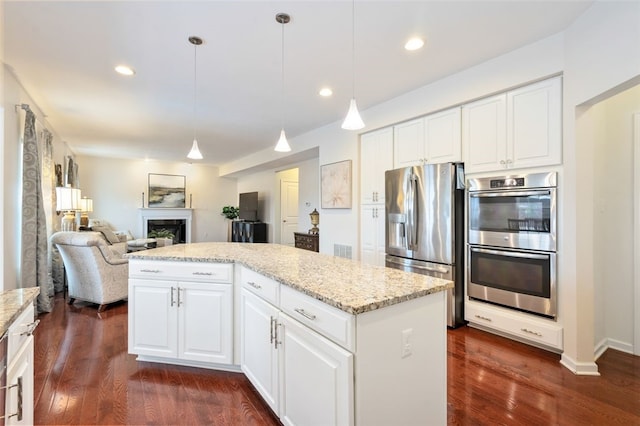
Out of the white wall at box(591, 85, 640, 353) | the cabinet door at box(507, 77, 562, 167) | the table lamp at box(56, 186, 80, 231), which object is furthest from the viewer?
the table lamp at box(56, 186, 80, 231)

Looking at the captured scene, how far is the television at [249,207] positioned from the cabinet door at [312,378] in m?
7.02

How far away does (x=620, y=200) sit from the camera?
8.61 ft

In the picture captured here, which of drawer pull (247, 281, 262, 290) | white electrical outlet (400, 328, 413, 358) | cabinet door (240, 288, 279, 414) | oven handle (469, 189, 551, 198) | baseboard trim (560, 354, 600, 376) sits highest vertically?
oven handle (469, 189, 551, 198)

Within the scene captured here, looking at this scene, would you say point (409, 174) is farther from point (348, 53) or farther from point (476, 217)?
point (348, 53)

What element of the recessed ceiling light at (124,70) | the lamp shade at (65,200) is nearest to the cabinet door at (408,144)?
the recessed ceiling light at (124,70)

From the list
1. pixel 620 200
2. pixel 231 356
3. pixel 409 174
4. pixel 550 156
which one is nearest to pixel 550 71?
pixel 550 156

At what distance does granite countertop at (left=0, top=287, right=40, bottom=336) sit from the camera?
1.04m

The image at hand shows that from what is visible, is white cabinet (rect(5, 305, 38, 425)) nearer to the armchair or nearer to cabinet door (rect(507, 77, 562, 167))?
the armchair

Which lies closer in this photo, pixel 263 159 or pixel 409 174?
pixel 409 174

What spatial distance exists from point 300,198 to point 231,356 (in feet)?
16.3

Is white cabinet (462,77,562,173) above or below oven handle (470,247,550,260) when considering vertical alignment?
above

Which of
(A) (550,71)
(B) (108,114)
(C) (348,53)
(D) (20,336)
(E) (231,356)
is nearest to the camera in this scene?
(D) (20,336)

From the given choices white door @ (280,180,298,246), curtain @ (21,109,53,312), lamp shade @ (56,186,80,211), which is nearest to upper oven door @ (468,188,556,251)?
curtain @ (21,109,53,312)

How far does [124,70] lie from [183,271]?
2.12 meters
